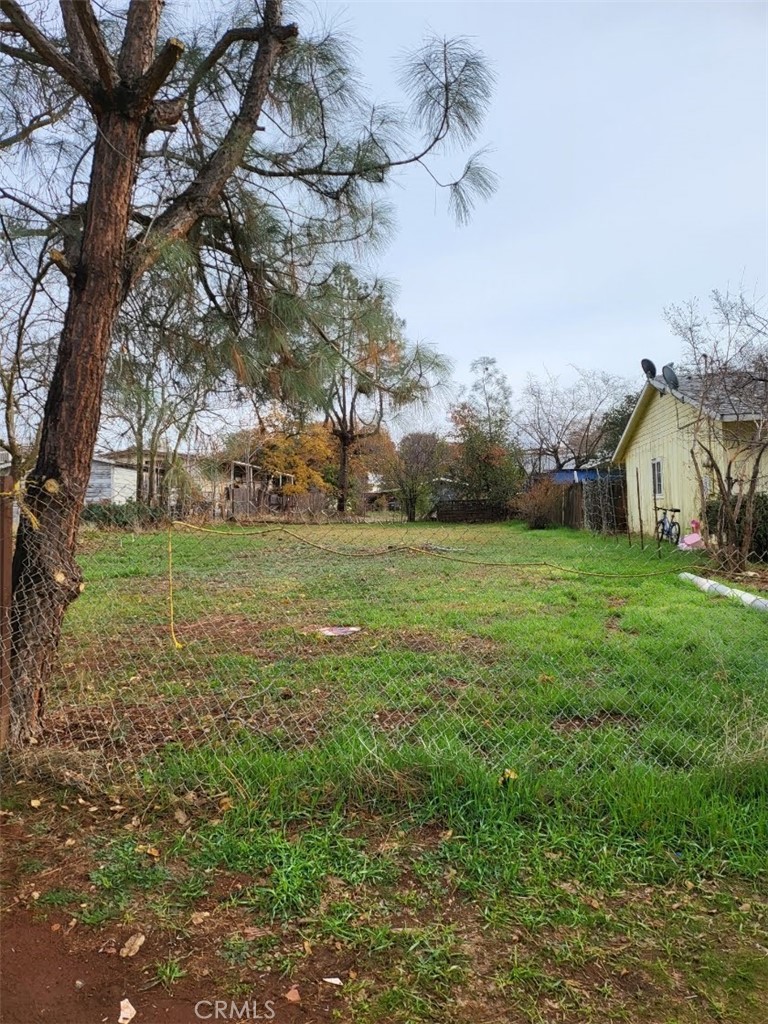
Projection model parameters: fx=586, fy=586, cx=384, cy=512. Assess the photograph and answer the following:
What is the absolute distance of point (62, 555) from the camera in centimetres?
278

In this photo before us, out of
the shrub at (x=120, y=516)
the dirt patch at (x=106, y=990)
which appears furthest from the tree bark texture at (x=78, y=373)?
the shrub at (x=120, y=516)

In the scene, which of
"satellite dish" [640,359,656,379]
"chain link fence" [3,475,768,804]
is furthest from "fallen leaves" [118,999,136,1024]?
"satellite dish" [640,359,656,379]

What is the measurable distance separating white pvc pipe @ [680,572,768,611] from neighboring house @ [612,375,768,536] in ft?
5.73

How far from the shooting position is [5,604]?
2.64 metres

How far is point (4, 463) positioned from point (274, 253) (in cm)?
1107

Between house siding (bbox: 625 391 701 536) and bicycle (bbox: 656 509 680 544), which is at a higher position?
house siding (bbox: 625 391 701 536)

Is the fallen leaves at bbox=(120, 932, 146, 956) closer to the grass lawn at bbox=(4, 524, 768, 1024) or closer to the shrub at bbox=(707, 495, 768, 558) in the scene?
the grass lawn at bbox=(4, 524, 768, 1024)

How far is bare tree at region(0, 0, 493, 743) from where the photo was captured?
9.00 ft

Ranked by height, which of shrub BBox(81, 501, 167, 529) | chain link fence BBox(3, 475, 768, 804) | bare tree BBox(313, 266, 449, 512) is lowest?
chain link fence BBox(3, 475, 768, 804)

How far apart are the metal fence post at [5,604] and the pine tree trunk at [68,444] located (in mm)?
35

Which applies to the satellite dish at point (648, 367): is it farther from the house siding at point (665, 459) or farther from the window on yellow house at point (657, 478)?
the window on yellow house at point (657, 478)

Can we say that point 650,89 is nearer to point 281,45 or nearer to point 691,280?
point 281,45

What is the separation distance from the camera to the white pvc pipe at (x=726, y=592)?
5.22 m

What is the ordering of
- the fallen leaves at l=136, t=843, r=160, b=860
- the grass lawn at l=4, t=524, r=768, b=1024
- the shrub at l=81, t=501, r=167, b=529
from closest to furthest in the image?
the grass lawn at l=4, t=524, r=768, b=1024 → the fallen leaves at l=136, t=843, r=160, b=860 → the shrub at l=81, t=501, r=167, b=529
